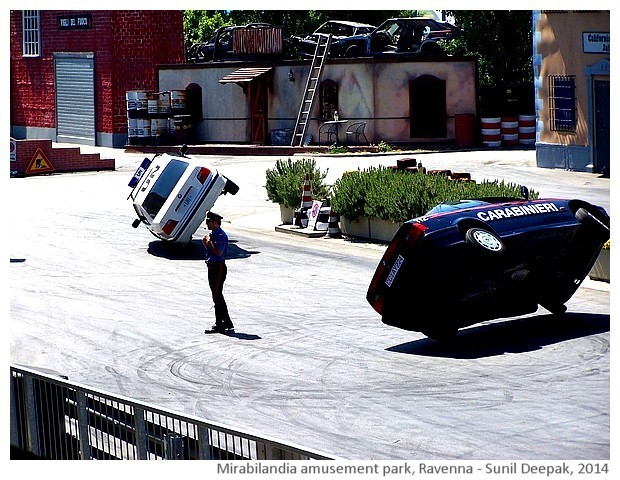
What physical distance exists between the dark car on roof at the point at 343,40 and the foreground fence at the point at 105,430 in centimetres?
3457

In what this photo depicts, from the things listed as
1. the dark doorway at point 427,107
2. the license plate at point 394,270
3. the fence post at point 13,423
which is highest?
the dark doorway at point 427,107

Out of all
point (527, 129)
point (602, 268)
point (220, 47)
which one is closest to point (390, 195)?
point (602, 268)

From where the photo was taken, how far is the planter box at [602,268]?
64.8 ft

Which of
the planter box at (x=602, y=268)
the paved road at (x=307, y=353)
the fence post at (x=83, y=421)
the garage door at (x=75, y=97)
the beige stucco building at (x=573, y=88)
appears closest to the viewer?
the fence post at (x=83, y=421)

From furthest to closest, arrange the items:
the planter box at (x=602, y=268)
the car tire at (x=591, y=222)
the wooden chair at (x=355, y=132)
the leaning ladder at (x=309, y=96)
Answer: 1. the leaning ladder at (x=309, y=96)
2. the wooden chair at (x=355, y=132)
3. the planter box at (x=602, y=268)
4. the car tire at (x=591, y=222)

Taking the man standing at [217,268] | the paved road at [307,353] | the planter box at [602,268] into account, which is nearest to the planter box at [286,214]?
the paved road at [307,353]

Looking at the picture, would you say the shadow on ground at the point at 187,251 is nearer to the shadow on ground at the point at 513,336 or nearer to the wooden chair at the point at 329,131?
the shadow on ground at the point at 513,336

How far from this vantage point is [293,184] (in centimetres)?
2803

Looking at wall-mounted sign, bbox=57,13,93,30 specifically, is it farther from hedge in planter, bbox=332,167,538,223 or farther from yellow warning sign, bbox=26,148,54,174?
hedge in planter, bbox=332,167,538,223

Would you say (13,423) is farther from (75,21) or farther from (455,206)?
(75,21)

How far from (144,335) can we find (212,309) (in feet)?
6.14

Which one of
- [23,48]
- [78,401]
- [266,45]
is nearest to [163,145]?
[266,45]

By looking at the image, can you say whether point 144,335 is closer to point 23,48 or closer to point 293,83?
point 293,83

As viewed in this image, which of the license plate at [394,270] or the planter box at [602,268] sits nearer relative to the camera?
the license plate at [394,270]
